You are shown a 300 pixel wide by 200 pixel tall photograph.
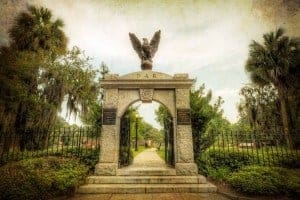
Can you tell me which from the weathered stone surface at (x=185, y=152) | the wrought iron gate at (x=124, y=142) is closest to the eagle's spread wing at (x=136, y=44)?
the wrought iron gate at (x=124, y=142)

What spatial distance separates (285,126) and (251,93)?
23.7 feet

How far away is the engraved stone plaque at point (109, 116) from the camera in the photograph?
775 centimetres

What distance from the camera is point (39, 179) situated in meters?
5.36

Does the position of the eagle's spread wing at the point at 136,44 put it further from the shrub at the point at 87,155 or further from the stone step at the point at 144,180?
the stone step at the point at 144,180

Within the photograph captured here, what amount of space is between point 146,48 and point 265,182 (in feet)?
21.8

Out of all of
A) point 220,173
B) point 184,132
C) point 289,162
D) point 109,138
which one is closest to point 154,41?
point 184,132

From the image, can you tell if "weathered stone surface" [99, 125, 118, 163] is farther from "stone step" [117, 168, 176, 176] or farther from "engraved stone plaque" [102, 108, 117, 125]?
"stone step" [117, 168, 176, 176]

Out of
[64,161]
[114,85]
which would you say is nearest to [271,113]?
[114,85]

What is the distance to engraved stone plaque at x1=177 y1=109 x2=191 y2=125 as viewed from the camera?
773 centimetres

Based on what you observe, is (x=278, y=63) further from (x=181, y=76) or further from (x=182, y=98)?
(x=182, y=98)

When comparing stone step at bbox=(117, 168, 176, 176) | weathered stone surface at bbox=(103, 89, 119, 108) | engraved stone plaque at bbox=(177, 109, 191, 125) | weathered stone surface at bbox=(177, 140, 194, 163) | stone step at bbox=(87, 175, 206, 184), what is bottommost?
stone step at bbox=(87, 175, 206, 184)

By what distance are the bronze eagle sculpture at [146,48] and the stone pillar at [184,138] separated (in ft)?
6.12

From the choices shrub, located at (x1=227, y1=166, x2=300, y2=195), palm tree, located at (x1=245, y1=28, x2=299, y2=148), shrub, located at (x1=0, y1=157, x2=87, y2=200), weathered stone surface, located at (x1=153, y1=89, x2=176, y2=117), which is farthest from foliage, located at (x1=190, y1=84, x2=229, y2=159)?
palm tree, located at (x1=245, y1=28, x2=299, y2=148)

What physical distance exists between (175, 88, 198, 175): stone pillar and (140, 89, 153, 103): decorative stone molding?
104 centimetres
